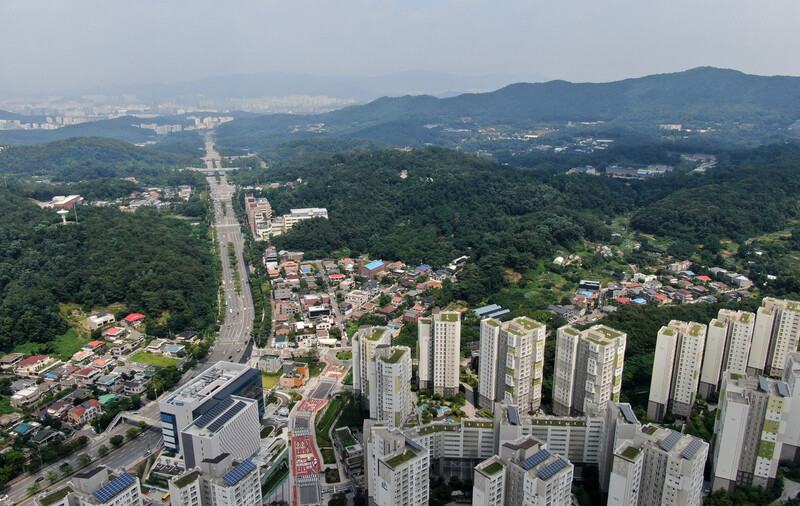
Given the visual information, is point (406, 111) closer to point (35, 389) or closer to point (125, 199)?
point (125, 199)

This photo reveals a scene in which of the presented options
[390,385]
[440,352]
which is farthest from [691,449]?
[440,352]

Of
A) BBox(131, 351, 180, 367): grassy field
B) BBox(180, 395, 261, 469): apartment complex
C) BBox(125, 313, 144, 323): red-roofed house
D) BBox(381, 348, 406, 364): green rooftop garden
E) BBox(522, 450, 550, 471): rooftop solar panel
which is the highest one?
BBox(381, 348, 406, 364): green rooftop garden

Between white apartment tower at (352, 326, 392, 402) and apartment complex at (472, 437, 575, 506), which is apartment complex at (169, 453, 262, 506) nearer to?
apartment complex at (472, 437, 575, 506)

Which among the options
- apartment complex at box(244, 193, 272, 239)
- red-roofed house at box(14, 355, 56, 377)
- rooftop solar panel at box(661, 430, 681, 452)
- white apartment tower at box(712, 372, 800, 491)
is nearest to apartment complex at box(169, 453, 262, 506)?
rooftop solar panel at box(661, 430, 681, 452)

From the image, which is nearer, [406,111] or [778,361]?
[778,361]

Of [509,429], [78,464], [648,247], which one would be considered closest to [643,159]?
[648,247]

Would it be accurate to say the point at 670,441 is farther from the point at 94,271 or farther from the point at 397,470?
the point at 94,271

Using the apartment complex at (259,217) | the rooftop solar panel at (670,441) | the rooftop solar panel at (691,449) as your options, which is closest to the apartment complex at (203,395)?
the rooftop solar panel at (670,441)

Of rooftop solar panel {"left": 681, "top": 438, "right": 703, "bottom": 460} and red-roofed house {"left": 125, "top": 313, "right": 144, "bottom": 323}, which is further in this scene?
red-roofed house {"left": 125, "top": 313, "right": 144, "bottom": 323}
